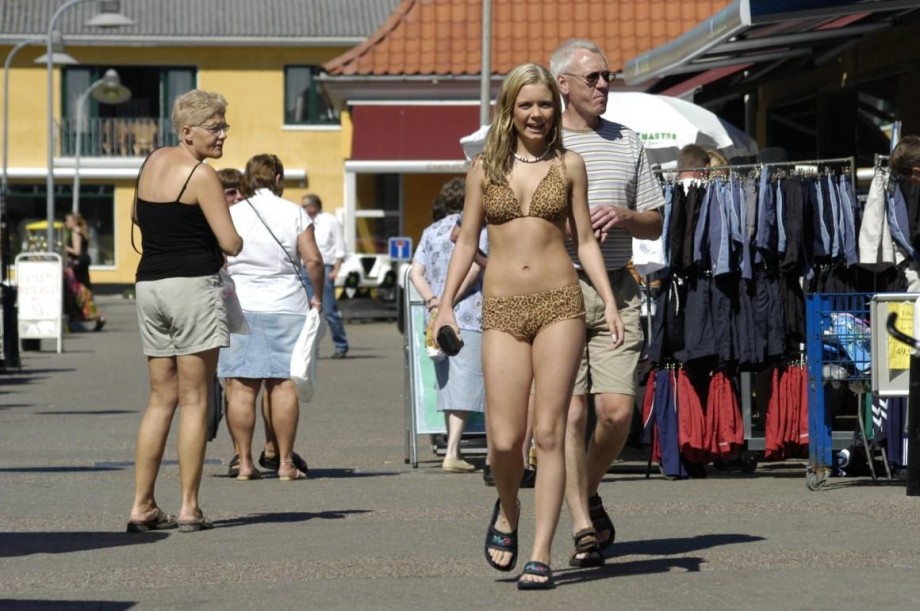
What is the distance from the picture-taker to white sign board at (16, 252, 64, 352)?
2469 centimetres

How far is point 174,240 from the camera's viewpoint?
8.77m

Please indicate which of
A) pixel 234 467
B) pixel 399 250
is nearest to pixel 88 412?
pixel 234 467

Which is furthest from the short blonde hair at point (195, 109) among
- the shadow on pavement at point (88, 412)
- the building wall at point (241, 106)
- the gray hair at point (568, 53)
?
the building wall at point (241, 106)

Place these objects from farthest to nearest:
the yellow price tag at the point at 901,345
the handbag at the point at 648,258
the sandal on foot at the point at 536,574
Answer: the handbag at the point at 648,258, the yellow price tag at the point at 901,345, the sandal on foot at the point at 536,574

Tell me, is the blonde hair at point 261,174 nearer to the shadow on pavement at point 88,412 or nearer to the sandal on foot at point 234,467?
the sandal on foot at point 234,467

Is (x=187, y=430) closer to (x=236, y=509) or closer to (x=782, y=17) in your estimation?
(x=236, y=509)

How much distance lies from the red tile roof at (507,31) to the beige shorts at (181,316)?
2594 centimetres

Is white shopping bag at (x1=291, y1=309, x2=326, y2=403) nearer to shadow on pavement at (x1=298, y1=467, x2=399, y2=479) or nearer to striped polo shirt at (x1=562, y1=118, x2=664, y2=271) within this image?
shadow on pavement at (x1=298, y1=467, x2=399, y2=479)

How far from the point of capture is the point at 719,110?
2117 cm

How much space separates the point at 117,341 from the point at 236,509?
62.9ft

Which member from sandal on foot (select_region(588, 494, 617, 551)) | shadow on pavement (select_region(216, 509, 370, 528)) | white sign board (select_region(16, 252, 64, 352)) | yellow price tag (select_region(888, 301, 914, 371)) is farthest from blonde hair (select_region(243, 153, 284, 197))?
white sign board (select_region(16, 252, 64, 352))

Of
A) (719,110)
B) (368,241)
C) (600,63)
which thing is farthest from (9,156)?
(600,63)

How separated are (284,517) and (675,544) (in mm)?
2093

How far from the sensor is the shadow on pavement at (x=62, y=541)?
26.5 feet
